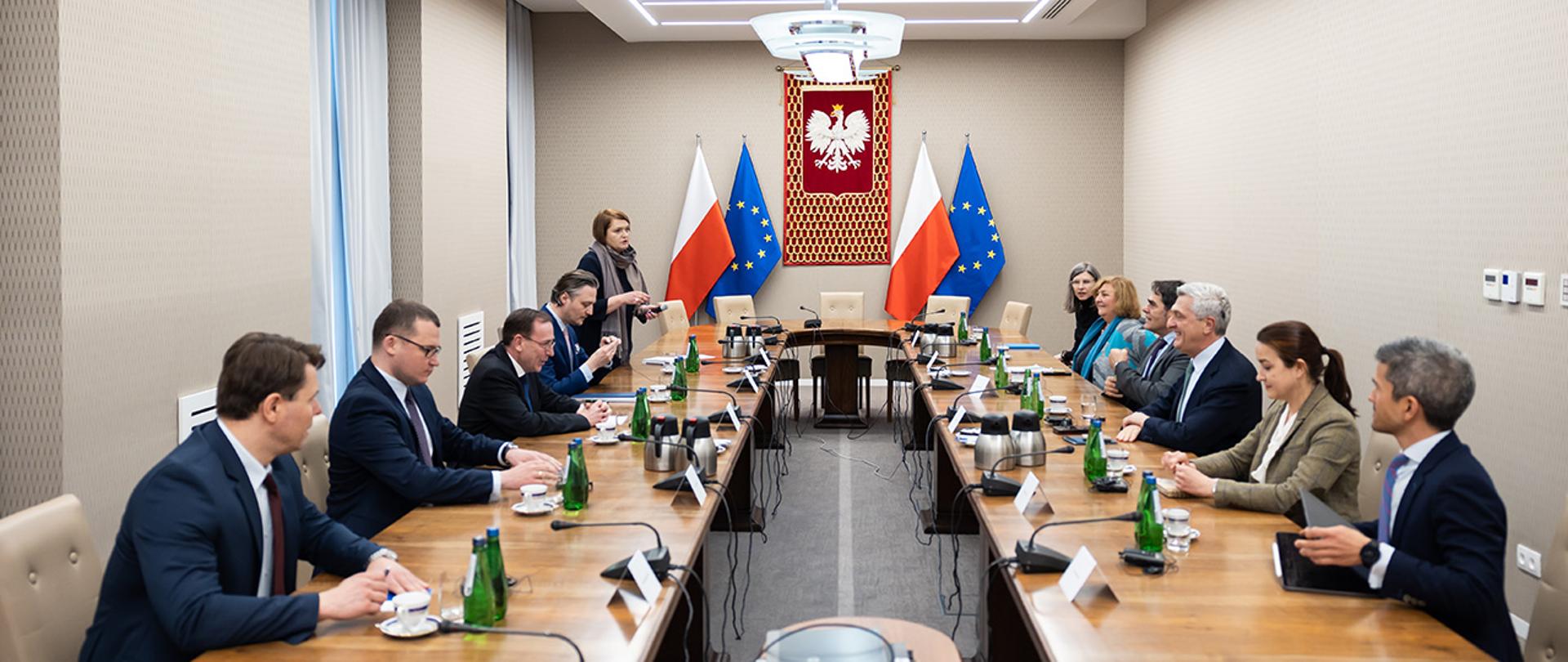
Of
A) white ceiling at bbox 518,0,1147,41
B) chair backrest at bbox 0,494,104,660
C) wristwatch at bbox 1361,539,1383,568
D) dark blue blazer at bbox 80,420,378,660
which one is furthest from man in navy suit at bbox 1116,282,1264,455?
white ceiling at bbox 518,0,1147,41

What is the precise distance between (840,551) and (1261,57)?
12.5 feet

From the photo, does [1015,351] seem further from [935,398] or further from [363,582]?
[363,582]

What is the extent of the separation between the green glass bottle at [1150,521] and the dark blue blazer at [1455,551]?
0.48 m

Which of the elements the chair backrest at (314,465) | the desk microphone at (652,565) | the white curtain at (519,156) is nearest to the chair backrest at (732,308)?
the white curtain at (519,156)

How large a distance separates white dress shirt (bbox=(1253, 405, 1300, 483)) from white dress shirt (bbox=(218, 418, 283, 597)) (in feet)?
8.53

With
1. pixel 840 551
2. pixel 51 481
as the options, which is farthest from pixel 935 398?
pixel 51 481

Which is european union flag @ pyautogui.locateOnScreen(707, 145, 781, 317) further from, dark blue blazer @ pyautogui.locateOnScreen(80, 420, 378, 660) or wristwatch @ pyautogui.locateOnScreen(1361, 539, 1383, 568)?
wristwatch @ pyautogui.locateOnScreen(1361, 539, 1383, 568)

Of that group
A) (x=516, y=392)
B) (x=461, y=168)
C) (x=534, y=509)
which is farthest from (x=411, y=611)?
(x=461, y=168)

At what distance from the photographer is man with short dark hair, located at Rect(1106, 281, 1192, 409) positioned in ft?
16.5

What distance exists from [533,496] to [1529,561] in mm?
3478

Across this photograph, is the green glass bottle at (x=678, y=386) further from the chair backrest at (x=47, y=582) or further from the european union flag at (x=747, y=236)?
the european union flag at (x=747, y=236)

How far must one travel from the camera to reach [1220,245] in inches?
305

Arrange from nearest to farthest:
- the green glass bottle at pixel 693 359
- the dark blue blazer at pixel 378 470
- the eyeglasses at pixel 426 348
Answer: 1. the dark blue blazer at pixel 378 470
2. the eyeglasses at pixel 426 348
3. the green glass bottle at pixel 693 359

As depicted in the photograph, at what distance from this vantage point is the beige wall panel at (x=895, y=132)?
33.2ft
